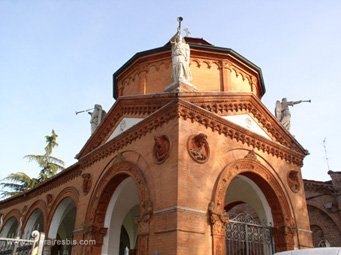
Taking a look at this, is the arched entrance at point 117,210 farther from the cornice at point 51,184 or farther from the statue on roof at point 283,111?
the statue on roof at point 283,111

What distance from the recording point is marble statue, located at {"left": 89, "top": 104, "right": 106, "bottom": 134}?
15531mm

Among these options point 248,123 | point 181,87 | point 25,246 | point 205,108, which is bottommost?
point 25,246

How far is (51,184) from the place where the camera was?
60.1ft

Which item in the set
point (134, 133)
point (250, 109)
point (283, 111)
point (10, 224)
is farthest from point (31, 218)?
point (283, 111)

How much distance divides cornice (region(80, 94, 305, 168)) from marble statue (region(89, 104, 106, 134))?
159cm

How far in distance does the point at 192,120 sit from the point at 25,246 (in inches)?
225

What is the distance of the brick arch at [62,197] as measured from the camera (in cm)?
1543

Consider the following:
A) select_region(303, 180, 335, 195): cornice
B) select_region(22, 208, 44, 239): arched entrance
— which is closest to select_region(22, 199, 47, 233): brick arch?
select_region(22, 208, 44, 239): arched entrance

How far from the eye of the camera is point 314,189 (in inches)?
782

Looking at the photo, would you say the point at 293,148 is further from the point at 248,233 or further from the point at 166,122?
the point at 166,122

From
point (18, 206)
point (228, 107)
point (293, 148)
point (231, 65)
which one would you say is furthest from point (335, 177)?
point (18, 206)

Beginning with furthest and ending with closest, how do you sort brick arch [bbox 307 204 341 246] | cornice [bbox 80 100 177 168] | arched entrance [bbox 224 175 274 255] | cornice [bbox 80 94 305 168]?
1. brick arch [bbox 307 204 341 246]
2. arched entrance [bbox 224 175 274 255]
3. cornice [bbox 80 100 177 168]
4. cornice [bbox 80 94 305 168]

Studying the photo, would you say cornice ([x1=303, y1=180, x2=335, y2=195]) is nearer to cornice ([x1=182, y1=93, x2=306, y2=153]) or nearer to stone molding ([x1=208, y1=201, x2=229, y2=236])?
cornice ([x1=182, y1=93, x2=306, y2=153])

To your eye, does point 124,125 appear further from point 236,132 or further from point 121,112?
point 236,132
